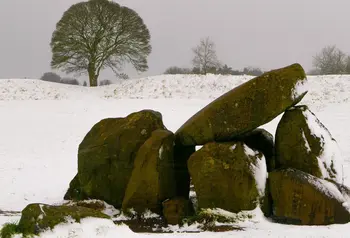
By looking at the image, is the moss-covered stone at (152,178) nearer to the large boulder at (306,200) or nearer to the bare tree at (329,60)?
the large boulder at (306,200)

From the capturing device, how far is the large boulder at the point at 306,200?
24.1ft

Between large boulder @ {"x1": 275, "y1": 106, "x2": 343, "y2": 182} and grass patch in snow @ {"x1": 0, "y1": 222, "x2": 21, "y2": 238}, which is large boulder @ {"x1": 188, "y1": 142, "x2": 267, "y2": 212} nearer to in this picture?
large boulder @ {"x1": 275, "y1": 106, "x2": 343, "y2": 182}

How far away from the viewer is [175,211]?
810 centimetres

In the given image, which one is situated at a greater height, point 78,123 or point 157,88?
point 157,88

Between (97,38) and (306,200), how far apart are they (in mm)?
32138

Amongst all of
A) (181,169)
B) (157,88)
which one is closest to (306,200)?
(181,169)

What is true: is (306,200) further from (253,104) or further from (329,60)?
(329,60)

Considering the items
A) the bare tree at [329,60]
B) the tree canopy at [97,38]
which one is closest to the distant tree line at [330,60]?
the bare tree at [329,60]

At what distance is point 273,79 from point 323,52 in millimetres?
62163

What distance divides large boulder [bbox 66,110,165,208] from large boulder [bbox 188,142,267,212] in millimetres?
1768

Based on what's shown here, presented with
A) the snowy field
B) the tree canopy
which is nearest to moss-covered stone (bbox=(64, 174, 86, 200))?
the snowy field

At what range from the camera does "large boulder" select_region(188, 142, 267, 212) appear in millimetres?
7711

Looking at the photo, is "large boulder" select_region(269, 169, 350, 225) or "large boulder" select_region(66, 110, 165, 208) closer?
"large boulder" select_region(269, 169, 350, 225)

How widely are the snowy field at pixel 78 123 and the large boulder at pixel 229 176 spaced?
0.48 m
